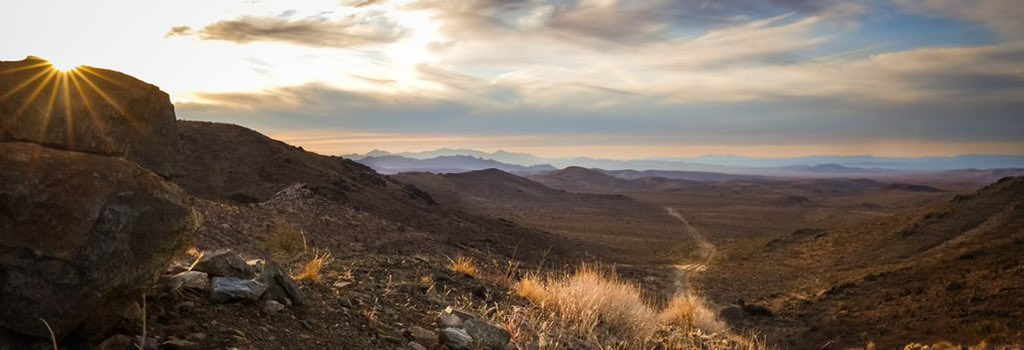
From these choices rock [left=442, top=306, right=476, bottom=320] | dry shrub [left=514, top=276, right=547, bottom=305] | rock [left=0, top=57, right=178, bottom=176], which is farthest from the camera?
dry shrub [left=514, top=276, right=547, bottom=305]

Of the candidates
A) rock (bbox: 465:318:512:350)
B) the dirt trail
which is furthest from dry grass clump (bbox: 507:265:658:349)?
the dirt trail

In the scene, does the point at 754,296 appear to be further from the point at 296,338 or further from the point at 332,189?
the point at 296,338

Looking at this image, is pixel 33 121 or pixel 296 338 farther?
pixel 296 338

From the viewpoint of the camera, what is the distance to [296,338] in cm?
446

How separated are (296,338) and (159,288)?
1.03 m

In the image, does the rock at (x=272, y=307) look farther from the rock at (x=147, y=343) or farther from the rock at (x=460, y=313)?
the rock at (x=460, y=313)

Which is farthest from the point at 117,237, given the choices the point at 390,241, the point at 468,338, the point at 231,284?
the point at 390,241

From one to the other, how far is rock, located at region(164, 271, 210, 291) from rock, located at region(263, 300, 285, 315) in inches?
17.8

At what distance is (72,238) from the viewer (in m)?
3.34

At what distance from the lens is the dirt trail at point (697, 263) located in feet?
88.4

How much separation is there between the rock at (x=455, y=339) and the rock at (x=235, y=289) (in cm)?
157

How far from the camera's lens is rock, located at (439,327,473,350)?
5259 millimetres

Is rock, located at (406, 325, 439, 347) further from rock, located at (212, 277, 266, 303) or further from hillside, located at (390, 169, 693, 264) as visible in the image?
hillside, located at (390, 169, 693, 264)

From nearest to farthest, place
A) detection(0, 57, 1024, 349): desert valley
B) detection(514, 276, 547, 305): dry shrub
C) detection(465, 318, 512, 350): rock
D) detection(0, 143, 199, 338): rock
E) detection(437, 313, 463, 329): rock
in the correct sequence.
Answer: detection(0, 143, 199, 338): rock → detection(0, 57, 1024, 349): desert valley → detection(465, 318, 512, 350): rock → detection(437, 313, 463, 329): rock → detection(514, 276, 547, 305): dry shrub
